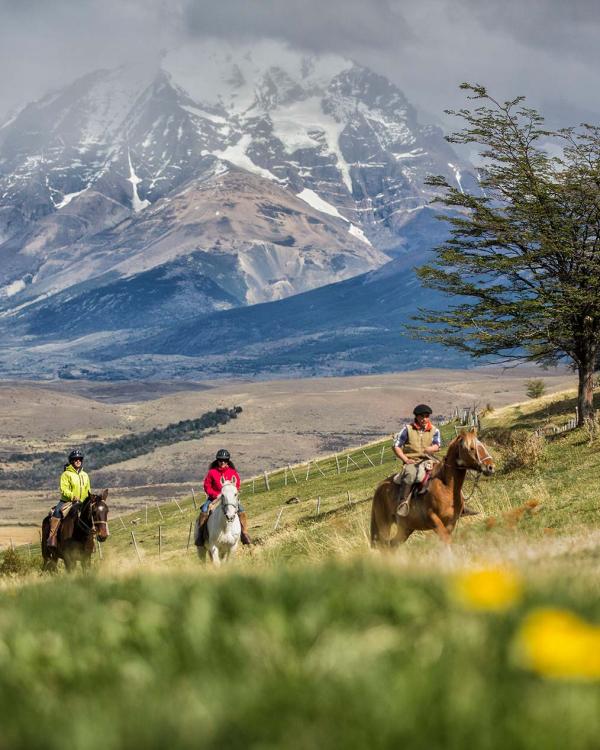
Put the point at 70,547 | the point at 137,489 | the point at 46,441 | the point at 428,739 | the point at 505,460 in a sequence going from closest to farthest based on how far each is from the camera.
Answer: the point at 428,739
the point at 70,547
the point at 505,460
the point at 137,489
the point at 46,441

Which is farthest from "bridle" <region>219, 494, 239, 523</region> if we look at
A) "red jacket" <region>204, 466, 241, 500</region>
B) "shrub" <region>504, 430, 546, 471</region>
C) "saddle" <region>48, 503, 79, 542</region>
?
"shrub" <region>504, 430, 546, 471</region>

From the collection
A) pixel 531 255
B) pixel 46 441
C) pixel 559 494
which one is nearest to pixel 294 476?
pixel 531 255

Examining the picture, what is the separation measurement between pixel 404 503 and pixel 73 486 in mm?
8378

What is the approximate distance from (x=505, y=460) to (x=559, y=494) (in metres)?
9.44

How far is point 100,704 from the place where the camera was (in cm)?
379

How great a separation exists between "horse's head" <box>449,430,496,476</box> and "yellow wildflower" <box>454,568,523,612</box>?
38.9 ft

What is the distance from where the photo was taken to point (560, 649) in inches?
138

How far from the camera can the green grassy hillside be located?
3312 mm

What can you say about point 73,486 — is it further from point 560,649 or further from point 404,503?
point 560,649

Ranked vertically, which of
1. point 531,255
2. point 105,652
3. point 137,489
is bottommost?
point 137,489

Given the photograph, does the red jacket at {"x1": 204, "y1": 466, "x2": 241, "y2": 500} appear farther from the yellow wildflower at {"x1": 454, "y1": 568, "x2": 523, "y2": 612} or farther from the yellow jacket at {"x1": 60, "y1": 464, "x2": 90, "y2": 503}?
the yellow wildflower at {"x1": 454, "y1": 568, "x2": 523, "y2": 612}

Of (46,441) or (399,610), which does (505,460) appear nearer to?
(399,610)

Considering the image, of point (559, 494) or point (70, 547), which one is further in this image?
point (559, 494)

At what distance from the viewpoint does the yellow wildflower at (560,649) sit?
135 inches
